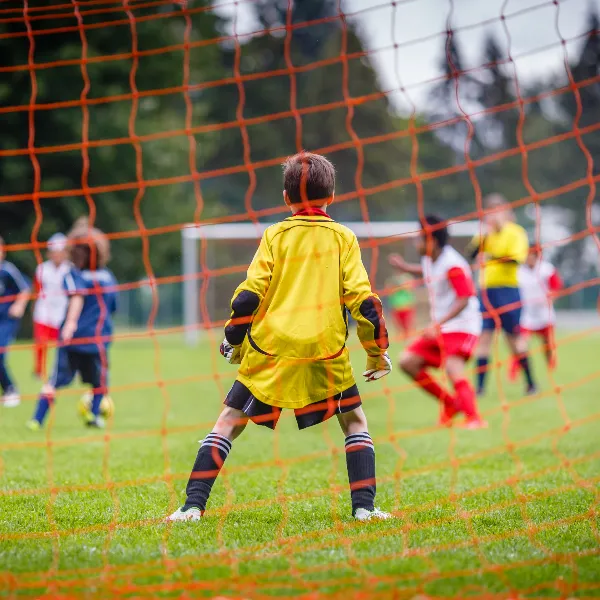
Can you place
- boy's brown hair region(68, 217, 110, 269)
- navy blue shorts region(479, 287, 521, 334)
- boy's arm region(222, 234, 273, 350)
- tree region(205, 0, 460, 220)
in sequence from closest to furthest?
boy's arm region(222, 234, 273, 350) < boy's brown hair region(68, 217, 110, 269) < navy blue shorts region(479, 287, 521, 334) < tree region(205, 0, 460, 220)

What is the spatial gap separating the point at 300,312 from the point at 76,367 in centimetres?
381

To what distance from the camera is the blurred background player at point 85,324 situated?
6.89 metres

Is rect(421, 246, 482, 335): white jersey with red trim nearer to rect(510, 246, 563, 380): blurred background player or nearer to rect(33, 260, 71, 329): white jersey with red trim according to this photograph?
rect(510, 246, 563, 380): blurred background player

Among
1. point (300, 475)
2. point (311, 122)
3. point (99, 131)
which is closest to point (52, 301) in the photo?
point (300, 475)

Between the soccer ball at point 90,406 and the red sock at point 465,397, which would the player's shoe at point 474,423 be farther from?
the soccer ball at point 90,406

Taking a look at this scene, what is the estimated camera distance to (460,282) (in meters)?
6.44

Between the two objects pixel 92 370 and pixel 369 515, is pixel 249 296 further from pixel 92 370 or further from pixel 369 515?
pixel 92 370

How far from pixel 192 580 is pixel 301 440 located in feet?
12.2

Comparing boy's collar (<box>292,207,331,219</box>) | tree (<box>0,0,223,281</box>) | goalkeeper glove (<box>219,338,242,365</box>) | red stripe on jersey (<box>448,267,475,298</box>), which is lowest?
goalkeeper glove (<box>219,338,242,365</box>)

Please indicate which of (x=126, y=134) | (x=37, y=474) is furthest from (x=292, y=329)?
(x=126, y=134)

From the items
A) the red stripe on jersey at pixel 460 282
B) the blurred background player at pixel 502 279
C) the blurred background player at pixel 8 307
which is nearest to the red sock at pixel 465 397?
the red stripe on jersey at pixel 460 282

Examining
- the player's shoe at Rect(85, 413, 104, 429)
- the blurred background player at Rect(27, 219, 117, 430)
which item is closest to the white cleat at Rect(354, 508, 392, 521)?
the blurred background player at Rect(27, 219, 117, 430)

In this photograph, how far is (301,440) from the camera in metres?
6.72

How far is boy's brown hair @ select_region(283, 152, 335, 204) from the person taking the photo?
380 centimetres
